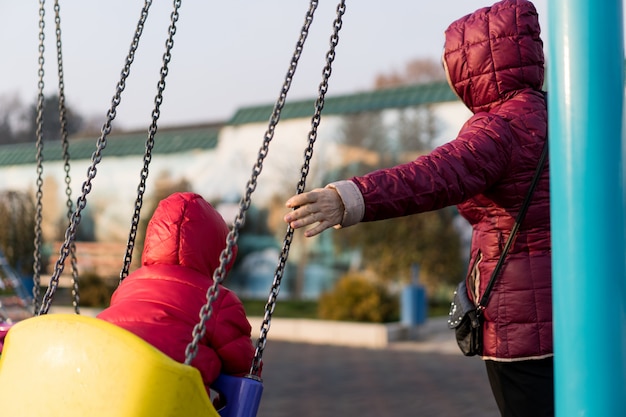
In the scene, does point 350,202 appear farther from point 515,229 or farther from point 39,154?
point 39,154

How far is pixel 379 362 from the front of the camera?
802 centimetres

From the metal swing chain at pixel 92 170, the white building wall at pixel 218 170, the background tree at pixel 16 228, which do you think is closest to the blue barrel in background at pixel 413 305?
the white building wall at pixel 218 170

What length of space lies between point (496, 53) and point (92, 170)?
1.14 metres

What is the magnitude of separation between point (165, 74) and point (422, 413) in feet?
12.5

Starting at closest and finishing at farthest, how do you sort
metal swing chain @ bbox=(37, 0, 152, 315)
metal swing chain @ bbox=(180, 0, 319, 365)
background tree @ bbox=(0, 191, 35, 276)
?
metal swing chain @ bbox=(180, 0, 319, 365) < metal swing chain @ bbox=(37, 0, 152, 315) < background tree @ bbox=(0, 191, 35, 276)

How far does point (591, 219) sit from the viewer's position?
5.53ft

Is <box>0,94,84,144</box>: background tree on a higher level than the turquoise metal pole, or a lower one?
higher

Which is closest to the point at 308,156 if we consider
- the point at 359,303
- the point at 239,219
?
the point at 239,219

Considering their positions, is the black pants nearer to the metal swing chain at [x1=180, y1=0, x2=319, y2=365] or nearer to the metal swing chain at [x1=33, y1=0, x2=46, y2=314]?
the metal swing chain at [x1=180, y1=0, x2=319, y2=365]

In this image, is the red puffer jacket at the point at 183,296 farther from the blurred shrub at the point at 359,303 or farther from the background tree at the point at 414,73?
the background tree at the point at 414,73

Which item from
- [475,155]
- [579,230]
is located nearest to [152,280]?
[475,155]

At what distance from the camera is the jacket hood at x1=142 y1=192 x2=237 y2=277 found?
2145 millimetres

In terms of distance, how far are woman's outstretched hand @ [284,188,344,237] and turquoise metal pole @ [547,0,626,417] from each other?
0.47 metres

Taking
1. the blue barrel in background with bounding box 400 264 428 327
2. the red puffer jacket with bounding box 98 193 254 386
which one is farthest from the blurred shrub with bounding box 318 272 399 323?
the red puffer jacket with bounding box 98 193 254 386
